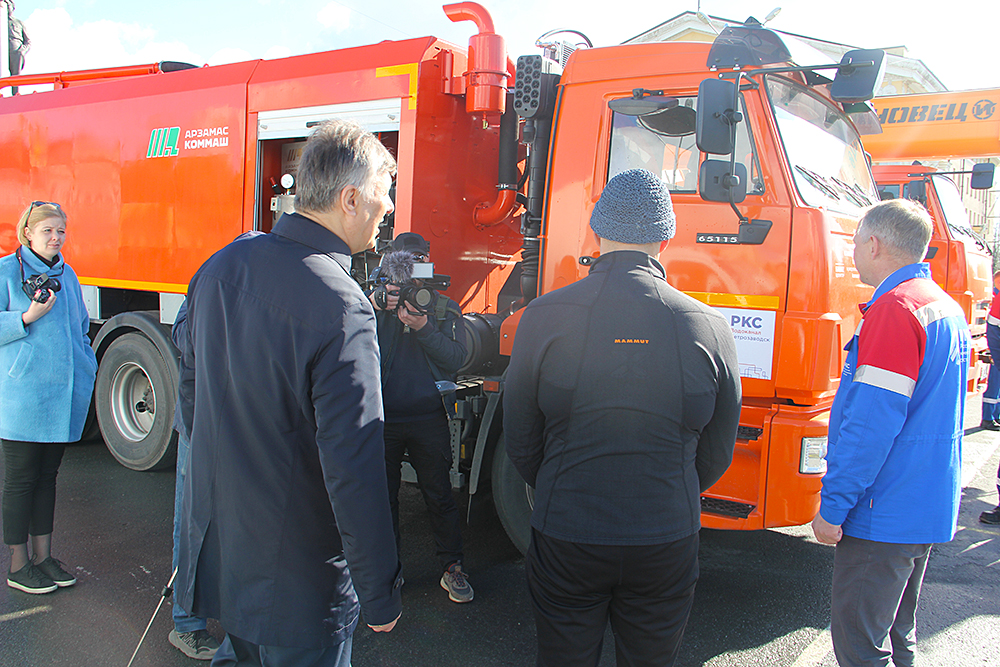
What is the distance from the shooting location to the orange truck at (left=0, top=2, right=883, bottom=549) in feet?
9.98

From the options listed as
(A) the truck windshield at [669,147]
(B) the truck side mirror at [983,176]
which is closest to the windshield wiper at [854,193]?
(A) the truck windshield at [669,147]

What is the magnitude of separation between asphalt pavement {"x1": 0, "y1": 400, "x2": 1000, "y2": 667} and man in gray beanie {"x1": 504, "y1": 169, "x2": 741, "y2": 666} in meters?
1.34

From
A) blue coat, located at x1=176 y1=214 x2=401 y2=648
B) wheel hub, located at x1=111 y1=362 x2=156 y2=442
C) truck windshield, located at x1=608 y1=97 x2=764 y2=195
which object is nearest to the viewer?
blue coat, located at x1=176 y1=214 x2=401 y2=648

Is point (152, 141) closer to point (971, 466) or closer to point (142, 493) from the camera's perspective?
point (142, 493)

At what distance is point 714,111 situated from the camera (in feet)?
9.62

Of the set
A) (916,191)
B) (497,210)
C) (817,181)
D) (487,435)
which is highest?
(916,191)

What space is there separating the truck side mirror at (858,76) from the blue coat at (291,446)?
258cm

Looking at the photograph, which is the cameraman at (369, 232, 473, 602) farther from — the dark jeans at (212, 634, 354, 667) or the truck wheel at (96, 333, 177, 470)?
the truck wheel at (96, 333, 177, 470)

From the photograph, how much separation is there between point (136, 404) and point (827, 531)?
205 inches

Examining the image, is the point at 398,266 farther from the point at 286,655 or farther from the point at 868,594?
the point at 868,594

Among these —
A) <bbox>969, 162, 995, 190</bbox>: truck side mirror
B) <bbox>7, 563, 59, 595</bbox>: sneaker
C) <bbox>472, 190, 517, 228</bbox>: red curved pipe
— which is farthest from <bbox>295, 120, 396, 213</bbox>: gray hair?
<bbox>969, 162, 995, 190</bbox>: truck side mirror

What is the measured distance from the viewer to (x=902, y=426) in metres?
2.13

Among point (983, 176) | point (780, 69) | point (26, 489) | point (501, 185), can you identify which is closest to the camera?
point (780, 69)

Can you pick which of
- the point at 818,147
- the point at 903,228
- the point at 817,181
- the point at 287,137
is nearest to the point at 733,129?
the point at 817,181
